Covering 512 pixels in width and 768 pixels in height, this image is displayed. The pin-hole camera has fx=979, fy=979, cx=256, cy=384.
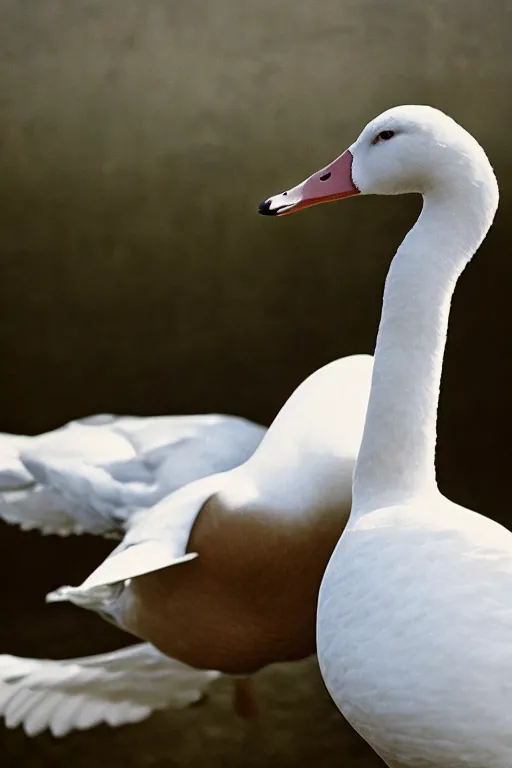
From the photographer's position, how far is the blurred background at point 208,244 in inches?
48.9

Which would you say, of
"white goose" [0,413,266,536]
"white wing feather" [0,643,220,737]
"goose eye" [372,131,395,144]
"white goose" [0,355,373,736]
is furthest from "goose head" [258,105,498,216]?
"white wing feather" [0,643,220,737]

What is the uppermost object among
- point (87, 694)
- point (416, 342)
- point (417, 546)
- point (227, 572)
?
point (416, 342)

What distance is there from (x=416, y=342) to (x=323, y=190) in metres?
0.18

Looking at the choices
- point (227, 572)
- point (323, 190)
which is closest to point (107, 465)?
point (227, 572)

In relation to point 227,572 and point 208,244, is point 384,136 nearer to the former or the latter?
point 208,244

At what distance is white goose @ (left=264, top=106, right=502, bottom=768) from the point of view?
679 mm

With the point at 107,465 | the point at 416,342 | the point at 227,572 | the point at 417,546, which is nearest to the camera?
the point at 417,546

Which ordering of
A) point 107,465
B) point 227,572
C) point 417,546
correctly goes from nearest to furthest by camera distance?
point 417,546 → point 227,572 → point 107,465

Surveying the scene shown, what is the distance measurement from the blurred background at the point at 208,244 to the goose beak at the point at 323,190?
320 mm

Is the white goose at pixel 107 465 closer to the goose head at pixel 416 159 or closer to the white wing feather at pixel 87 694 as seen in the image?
the white wing feather at pixel 87 694

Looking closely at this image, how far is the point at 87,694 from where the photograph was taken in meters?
1.25

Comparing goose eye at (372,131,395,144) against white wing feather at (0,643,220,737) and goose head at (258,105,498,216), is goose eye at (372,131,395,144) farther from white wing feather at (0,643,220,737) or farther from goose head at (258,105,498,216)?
white wing feather at (0,643,220,737)

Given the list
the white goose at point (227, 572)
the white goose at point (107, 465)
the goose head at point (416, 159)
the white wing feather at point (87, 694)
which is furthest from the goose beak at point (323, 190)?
the white wing feather at point (87, 694)

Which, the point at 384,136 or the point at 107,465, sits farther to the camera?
the point at 107,465
